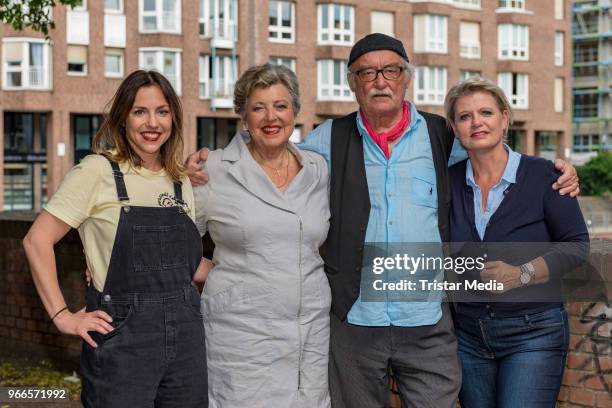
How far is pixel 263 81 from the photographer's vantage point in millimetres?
4203

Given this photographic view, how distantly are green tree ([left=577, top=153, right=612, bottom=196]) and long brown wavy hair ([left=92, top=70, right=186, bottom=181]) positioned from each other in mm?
51136

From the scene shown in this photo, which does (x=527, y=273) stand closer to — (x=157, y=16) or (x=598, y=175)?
(x=157, y=16)

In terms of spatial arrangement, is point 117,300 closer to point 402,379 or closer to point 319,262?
point 319,262

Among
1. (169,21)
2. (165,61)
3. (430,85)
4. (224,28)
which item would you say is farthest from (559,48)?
(165,61)

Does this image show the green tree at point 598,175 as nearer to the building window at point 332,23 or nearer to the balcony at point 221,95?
the building window at point 332,23

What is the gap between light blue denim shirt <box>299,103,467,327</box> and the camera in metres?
4.24

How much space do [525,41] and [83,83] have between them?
97.4 feet

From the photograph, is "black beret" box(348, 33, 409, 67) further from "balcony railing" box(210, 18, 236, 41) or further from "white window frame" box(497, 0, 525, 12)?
"white window frame" box(497, 0, 525, 12)

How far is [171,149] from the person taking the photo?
4.07 m

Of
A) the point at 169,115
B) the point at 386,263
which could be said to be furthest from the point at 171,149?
the point at 386,263

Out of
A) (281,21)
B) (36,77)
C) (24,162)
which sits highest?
(281,21)

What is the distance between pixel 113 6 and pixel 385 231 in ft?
136

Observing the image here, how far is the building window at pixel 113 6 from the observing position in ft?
142

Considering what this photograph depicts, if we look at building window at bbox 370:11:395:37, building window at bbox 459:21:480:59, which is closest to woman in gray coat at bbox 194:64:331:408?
building window at bbox 370:11:395:37
